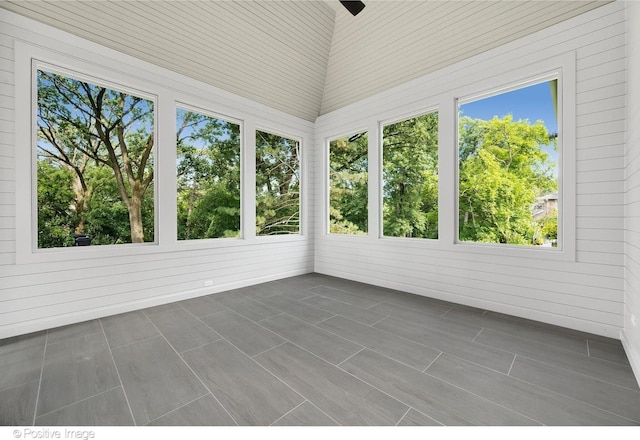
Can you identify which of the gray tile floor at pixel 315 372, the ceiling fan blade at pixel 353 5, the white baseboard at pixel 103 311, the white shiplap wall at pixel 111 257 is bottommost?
the gray tile floor at pixel 315 372

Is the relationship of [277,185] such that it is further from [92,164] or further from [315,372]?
[315,372]

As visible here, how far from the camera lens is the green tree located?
3.05m

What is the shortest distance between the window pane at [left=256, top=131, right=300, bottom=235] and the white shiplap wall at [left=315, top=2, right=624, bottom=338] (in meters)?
2.11

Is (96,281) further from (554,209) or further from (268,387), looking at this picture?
(554,209)

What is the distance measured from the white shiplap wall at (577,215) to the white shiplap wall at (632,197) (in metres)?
0.11

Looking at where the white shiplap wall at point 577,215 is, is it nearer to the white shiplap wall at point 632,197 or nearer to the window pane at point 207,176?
the white shiplap wall at point 632,197

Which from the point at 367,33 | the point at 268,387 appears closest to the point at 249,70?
the point at 367,33

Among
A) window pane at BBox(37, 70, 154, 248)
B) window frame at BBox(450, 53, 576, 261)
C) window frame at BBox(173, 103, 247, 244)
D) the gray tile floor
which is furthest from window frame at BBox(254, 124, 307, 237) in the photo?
window frame at BBox(450, 53, 576, 261)

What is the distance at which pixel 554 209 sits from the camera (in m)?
2.81

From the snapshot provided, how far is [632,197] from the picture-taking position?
6.86 feet

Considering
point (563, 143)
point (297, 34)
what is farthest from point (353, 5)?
point (563, 143)

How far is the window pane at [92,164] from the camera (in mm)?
2729

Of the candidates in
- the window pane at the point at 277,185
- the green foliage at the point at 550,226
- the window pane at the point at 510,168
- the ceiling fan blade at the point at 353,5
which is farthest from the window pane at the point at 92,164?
the green foliage at the point at 550,226
